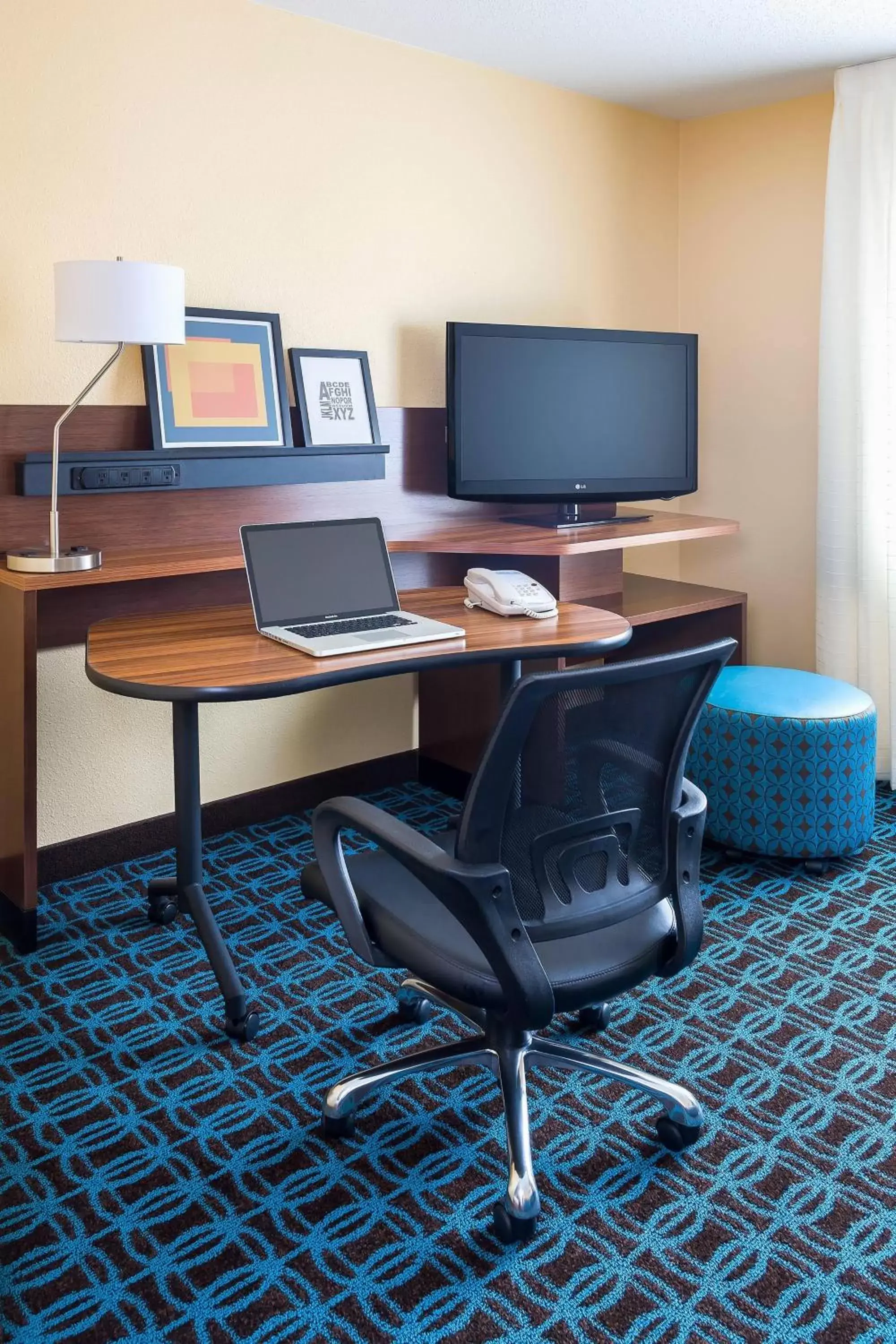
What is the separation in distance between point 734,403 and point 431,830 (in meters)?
1.59

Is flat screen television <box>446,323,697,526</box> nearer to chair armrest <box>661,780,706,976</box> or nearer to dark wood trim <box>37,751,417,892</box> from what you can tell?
dark wood trim <box>37,751,417,892</box>

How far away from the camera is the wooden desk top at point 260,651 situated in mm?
1677

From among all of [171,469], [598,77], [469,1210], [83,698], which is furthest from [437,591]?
[598,77]

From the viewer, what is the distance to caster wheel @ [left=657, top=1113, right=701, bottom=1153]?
1540 millimetres

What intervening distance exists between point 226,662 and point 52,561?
450 mm

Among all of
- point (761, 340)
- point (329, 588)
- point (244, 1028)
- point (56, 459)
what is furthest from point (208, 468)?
point (761, 340)

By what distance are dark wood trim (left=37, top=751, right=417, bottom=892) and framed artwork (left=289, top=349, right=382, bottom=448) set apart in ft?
2.70

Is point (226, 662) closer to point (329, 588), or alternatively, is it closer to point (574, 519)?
point (329, 588)

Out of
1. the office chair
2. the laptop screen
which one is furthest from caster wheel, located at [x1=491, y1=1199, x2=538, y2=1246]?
the laptop screen

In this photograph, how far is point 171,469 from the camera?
91.1 inches

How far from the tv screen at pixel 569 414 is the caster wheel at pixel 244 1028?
1382mm

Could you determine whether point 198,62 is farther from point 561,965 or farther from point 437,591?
point 561,965

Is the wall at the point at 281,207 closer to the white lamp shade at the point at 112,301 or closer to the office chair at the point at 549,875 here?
the white lamp shade at the point at 112,301

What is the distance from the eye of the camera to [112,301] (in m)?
1.89
